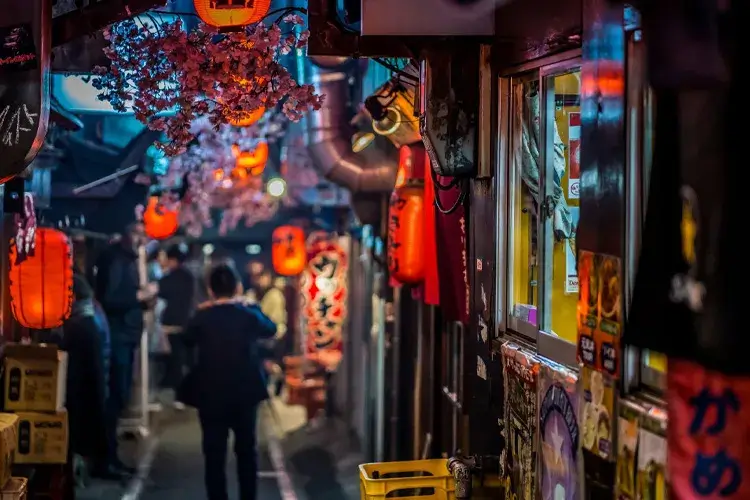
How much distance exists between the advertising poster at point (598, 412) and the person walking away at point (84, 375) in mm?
10337

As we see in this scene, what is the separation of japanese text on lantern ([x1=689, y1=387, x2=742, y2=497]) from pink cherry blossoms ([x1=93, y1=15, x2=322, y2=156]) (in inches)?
261

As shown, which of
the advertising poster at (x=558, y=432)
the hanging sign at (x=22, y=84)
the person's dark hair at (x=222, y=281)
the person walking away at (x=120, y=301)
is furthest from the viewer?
the person walking away at (x=120, y=301)

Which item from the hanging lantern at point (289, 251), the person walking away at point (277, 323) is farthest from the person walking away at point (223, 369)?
the person walking away at point (277, 323)

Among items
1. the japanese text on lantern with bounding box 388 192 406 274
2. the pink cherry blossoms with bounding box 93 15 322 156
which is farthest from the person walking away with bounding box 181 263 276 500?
the pink cherry blossoms with bounding box 93 15 322 156

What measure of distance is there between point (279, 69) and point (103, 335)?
6590 millimetres

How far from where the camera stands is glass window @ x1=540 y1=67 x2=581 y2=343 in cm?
684

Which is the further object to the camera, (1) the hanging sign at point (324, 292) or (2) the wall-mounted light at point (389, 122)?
(1) the hanging sign at point (324, 292)

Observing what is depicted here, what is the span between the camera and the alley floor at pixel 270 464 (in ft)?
46.9

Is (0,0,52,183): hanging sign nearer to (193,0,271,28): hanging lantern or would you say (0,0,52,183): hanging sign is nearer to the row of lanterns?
(193,0,271,28): hanging lantern

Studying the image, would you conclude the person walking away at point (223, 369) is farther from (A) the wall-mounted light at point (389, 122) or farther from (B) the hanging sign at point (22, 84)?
(B) the hanging sign at point (22, 84)

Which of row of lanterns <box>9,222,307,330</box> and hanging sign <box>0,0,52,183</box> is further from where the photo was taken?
row of lanterns <box>9,222,307,330</box>

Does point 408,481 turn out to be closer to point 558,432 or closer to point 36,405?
point 558,432

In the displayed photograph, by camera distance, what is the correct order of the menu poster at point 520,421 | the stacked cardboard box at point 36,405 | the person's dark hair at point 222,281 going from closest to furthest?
the menu poster at point 520,421
the stacked cardboard box at point 36,405
the person's dark hair at point 222,281

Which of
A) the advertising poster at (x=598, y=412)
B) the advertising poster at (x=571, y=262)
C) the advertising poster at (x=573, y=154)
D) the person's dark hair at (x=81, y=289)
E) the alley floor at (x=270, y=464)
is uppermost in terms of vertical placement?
the advertising poster at (x=573, y=154)
